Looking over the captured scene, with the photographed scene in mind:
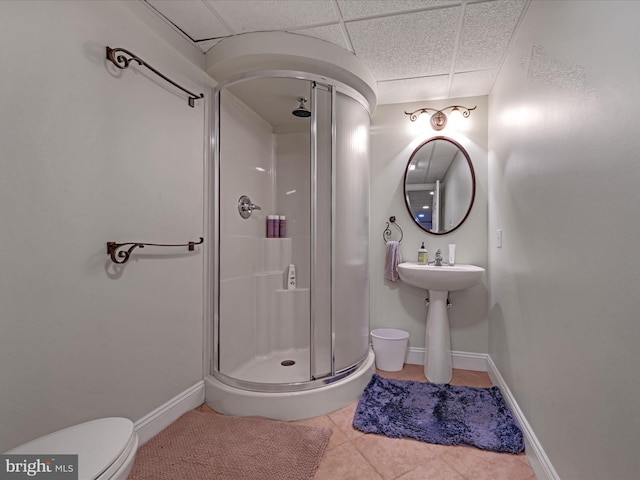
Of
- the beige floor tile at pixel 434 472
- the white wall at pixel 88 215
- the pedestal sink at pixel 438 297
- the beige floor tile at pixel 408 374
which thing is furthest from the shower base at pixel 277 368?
the pedestal sink at pixel 438 297

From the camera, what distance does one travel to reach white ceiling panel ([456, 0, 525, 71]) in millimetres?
1752

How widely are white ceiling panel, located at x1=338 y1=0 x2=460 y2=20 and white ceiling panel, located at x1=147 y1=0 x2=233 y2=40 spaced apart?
0.71 meters

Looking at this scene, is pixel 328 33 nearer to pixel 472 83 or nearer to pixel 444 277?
pixel 472 83

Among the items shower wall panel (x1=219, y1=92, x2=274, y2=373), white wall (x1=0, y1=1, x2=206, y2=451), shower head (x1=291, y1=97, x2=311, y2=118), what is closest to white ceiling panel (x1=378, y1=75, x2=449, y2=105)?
shower head (x1=291, y1=97, x2=311, y2=118)

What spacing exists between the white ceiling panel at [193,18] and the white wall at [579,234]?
1644mm

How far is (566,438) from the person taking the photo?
1.23m

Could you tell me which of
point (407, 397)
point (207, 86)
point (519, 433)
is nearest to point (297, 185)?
point (207, 86)

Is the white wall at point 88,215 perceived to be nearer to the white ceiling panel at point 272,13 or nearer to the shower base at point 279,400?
the shower base at point 279,400

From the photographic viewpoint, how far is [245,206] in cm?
253

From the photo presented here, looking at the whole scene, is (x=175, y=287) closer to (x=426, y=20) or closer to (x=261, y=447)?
(x=261, y=447)

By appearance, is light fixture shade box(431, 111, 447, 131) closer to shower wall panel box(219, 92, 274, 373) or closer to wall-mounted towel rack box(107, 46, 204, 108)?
shower wall panel box(219, 92, 274, 373)

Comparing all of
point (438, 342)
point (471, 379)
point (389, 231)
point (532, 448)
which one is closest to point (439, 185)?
point (389, 231)

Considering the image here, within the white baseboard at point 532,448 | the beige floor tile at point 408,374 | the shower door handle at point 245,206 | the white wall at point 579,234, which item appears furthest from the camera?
the beige floor tile at point 408,374

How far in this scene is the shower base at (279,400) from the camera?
1.97 meters
